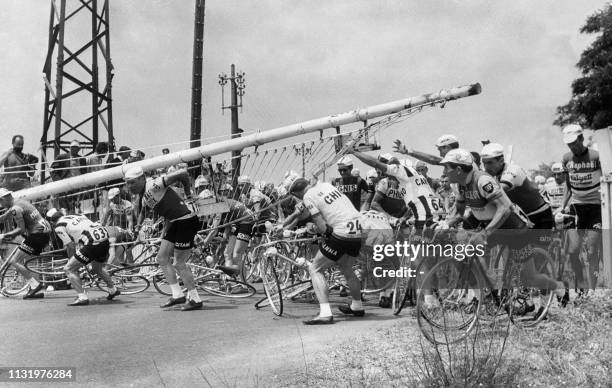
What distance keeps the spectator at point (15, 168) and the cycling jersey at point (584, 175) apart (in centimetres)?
1026

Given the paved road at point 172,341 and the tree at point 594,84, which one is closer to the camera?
the paved road at point 172,341

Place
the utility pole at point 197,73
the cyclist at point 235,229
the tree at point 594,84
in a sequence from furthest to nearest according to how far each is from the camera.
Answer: the tree at point 594,84 → the utility pole at point 197,73 → the cyclist at point 235,229

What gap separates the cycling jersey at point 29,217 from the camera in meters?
12.4

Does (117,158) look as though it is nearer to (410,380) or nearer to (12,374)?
(12,374)

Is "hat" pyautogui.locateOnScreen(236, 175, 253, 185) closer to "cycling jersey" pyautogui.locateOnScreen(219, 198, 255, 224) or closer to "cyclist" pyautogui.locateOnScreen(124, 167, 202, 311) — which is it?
"cycling jersey" pyautogui.locateOnScreen(219, 198, 255, 224)

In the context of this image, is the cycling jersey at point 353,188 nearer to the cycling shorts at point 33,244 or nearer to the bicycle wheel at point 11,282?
the cycling shorts at point 33,244

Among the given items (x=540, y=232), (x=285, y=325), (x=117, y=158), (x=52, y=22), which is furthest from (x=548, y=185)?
(x=52, y=22)

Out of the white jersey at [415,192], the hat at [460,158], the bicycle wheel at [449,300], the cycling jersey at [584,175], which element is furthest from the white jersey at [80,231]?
the cycling jersey at [584,175]

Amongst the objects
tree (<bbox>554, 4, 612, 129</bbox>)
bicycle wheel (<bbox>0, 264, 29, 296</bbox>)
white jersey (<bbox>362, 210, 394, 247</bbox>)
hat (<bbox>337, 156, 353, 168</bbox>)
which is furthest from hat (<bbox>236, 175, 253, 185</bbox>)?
tree (<bbox>554, 4, 612, 129</bbox>)

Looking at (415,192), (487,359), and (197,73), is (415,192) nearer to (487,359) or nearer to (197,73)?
(487,359)

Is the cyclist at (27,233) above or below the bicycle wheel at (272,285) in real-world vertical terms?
above

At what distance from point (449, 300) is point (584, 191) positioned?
11.2 ft

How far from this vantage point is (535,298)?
23.4 feet

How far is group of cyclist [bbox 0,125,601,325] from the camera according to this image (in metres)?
7.11
